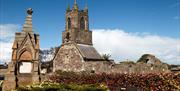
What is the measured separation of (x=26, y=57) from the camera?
2722 cm

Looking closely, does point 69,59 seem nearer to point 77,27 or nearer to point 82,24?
point 77,27

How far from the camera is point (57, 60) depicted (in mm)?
51312

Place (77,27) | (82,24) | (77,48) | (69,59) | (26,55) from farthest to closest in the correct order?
(82,24) → (77,27) → (69,59) → (77,48) → (26,55)

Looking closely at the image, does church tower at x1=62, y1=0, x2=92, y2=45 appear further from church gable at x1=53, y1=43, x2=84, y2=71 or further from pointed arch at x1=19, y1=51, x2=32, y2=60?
Answer: pointed arch at x1=19, y1=51, x2=32, y2=60

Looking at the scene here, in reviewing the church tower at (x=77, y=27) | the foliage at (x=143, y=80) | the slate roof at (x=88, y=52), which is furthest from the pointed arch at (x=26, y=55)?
the church tower at (x=77, y=27)

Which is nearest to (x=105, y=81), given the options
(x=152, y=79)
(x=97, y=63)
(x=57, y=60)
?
(x=152, y=79)

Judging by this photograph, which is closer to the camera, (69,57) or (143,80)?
(143,80)

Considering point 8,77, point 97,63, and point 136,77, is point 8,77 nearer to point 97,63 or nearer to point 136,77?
point 136,77

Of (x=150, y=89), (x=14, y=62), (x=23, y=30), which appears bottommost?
(x=150, y=89)

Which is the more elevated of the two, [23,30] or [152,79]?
[23,30]

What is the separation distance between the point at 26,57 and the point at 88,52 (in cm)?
2171

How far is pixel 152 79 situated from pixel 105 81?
6313mm

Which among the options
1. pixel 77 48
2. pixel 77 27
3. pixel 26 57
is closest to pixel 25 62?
pixel 26 57

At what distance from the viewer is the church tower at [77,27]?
170 ft
